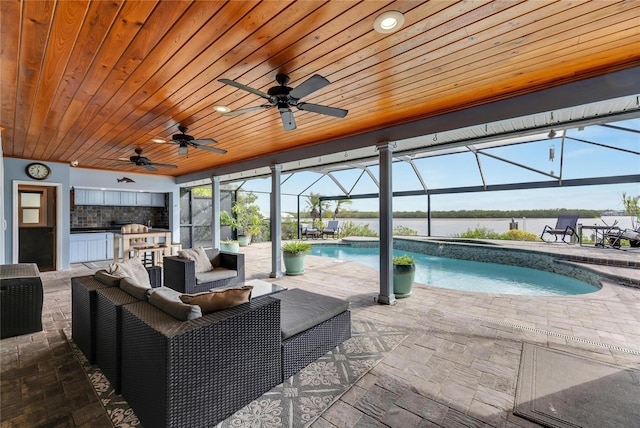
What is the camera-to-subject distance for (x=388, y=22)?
1.81 metres

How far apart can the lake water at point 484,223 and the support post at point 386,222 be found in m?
7.93

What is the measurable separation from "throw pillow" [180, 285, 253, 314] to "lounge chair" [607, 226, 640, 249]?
9.89 metres

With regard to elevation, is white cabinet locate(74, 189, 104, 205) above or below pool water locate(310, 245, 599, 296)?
above

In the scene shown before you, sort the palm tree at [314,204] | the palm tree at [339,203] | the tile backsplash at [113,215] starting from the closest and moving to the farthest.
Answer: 1. the tile backsplash at [113,215]
2. the palm tree at [339,203]
3. the palm tree at [314,204]

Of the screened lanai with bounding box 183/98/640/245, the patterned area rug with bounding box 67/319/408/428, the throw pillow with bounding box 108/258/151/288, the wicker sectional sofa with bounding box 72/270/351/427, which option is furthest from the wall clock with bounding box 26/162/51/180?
the wicker sectional sofa with bounding box 72/270/351/427

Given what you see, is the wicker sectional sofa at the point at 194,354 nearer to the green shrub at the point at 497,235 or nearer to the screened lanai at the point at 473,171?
the screened lanai at the point at 473,171

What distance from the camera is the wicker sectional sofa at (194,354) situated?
1.59m

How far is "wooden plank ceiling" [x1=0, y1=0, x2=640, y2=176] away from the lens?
1.74 m

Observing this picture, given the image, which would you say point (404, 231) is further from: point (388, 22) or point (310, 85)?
point (388, 22)

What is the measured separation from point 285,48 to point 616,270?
7189 millimetres

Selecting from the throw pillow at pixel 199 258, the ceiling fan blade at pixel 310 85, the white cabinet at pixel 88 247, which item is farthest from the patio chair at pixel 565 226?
the white cabinet at pixel 88 247

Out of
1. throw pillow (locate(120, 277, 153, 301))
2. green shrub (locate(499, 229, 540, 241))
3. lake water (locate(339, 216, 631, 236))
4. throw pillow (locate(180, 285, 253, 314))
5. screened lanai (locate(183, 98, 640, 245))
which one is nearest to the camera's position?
throw pillow (locate(180, 285, 253, 314))

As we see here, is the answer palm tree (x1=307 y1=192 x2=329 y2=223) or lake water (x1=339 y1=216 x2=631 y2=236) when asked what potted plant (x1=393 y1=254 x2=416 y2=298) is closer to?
lake water (x1=339 y1=216 x2=631 y2=236)

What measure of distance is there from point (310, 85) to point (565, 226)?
1037 cm
